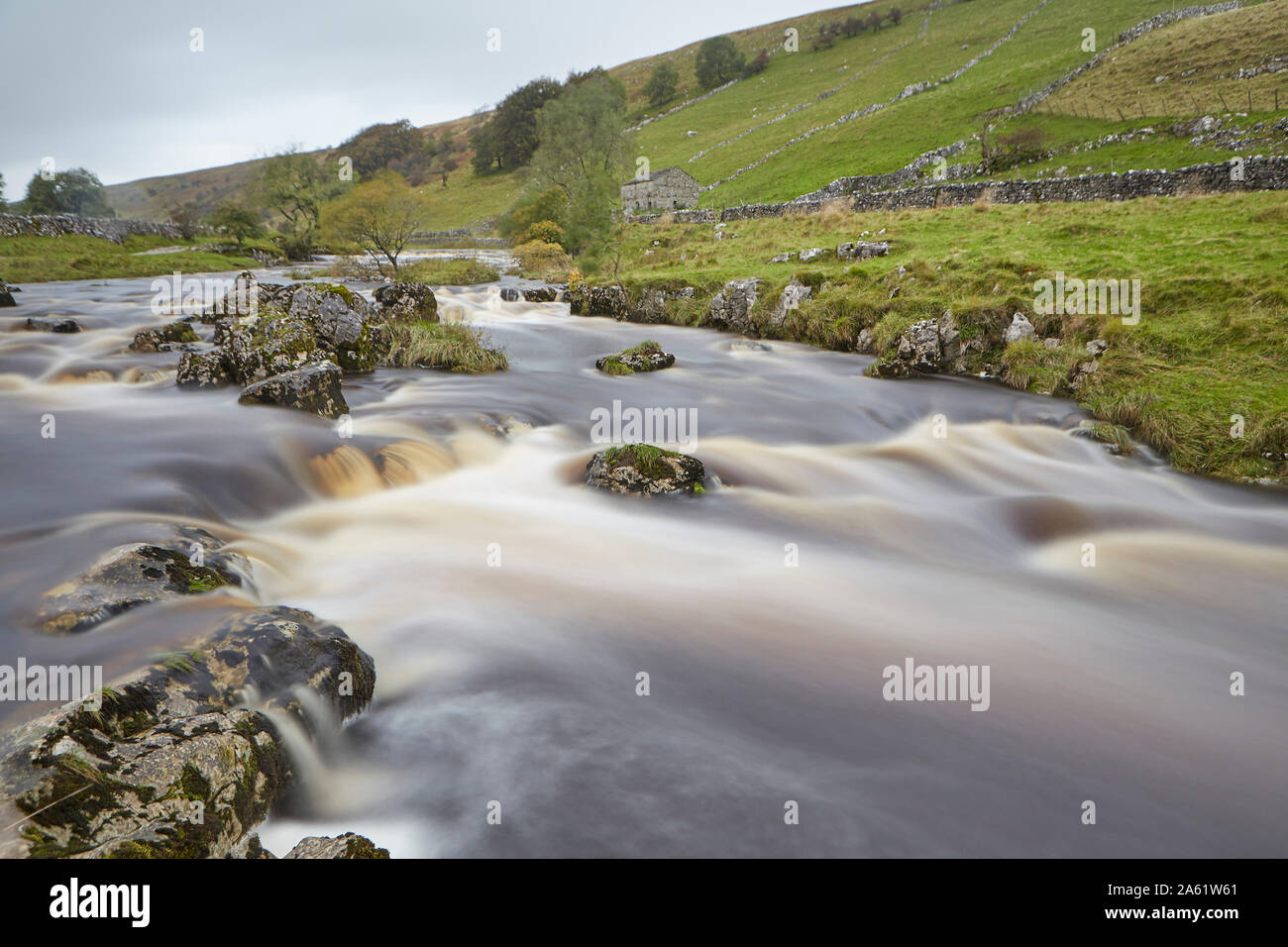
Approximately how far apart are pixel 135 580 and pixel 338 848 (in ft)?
9.92

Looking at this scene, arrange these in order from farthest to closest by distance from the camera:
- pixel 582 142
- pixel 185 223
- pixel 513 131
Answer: pixel 513 131
pixel 582 142
pixel 185 223

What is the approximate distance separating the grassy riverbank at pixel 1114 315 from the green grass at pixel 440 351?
813cm

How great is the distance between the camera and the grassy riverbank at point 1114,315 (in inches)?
420

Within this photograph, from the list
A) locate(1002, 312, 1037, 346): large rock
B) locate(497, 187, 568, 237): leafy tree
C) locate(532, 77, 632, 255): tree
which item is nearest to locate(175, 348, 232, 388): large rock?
locate(1002, 312, 1037, 346): large rock

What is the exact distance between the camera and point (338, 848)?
3232 mm

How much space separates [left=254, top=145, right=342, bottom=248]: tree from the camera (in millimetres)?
50406

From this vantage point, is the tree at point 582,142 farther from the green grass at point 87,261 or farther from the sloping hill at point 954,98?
the green grass at point 87,261

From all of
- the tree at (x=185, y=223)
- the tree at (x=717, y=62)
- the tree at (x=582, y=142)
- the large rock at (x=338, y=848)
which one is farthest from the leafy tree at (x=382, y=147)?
the large rock at (x=338, y=848)

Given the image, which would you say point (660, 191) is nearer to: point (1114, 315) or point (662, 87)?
point (1114, 315)

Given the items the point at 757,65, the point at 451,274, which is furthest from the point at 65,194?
the point at 757,65

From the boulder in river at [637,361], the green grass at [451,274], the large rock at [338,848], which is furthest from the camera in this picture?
the green grass at [451,274]

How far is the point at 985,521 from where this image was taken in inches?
352
